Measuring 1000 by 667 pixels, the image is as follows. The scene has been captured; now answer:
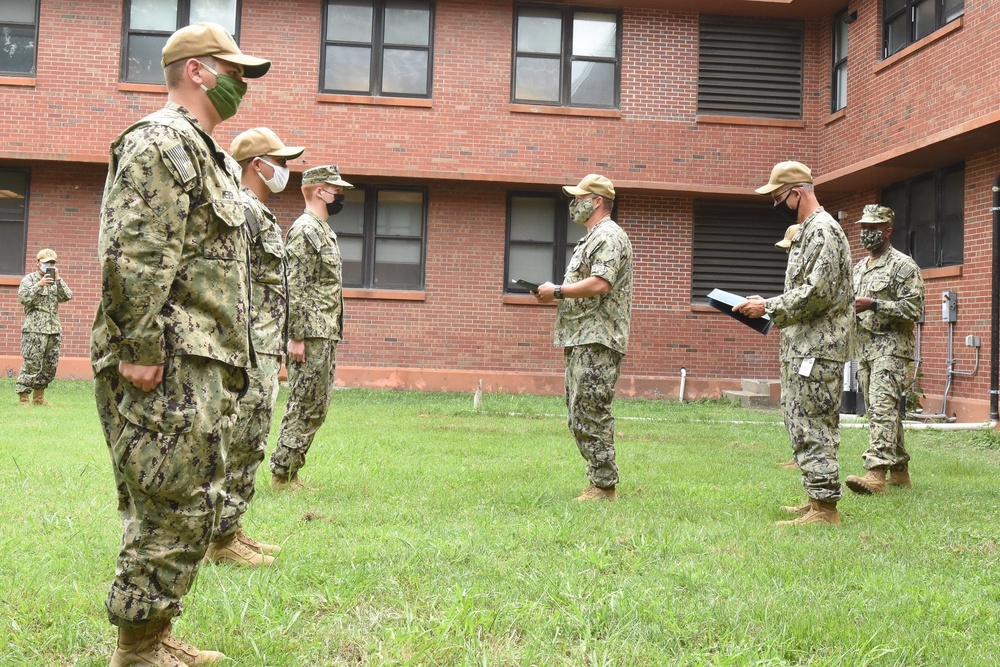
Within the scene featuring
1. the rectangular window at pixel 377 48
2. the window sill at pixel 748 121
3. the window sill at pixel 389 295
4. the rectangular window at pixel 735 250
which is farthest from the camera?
the rectangular window at pixel 735 250

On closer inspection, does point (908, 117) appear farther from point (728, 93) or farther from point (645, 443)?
point (645, 443)

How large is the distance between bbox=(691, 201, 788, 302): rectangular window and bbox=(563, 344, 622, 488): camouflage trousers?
10.8 meters

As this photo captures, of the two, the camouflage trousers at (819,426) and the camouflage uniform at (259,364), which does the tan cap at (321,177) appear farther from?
the camouflage trousers at (819,426)

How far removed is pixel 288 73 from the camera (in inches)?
640

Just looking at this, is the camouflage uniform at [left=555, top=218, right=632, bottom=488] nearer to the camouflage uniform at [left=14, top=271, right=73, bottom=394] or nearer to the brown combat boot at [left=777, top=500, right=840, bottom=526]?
the brown combat boot at [left=777, top=500, right=840, bottom=526]

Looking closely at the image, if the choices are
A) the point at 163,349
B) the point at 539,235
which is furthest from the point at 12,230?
the point at 163,349

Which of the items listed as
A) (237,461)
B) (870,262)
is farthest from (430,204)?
(237,461)

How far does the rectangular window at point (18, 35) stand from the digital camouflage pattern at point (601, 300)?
45.2 feet

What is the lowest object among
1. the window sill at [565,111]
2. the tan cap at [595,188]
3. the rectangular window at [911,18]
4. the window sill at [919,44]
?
the tan cap at [595,188]

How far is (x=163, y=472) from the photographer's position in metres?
2.97

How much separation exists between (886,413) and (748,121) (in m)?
10.3

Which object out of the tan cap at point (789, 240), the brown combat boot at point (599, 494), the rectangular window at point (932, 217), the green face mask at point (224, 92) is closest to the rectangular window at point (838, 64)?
the rectangular window at point (932, 217)

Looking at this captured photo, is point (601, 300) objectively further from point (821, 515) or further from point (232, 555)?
point (232, 555)

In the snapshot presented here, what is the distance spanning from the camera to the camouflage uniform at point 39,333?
12.5m
